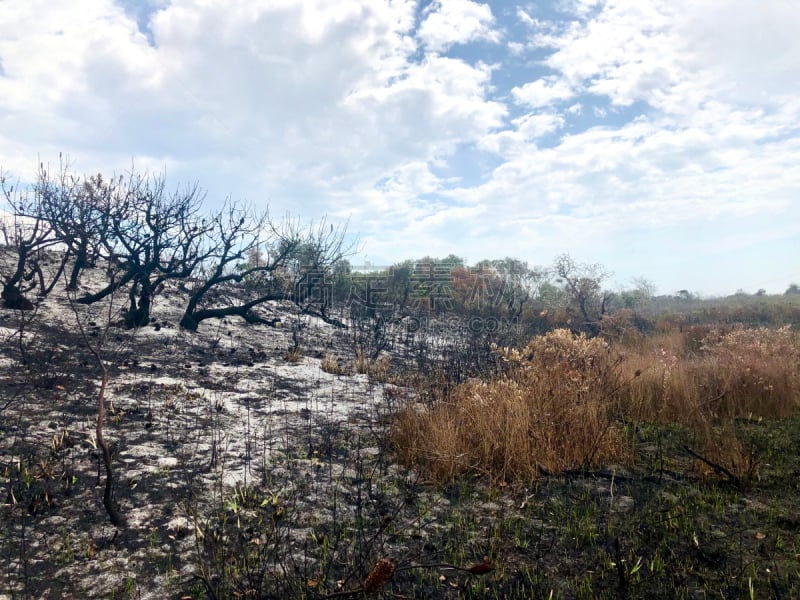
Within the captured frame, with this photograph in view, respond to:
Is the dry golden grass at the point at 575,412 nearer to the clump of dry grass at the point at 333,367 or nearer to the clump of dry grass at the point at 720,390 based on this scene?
the clump of dry grass at the point at 720,390

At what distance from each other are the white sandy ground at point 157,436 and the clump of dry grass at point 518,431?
2.70ft

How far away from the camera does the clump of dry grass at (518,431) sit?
14.8 ft

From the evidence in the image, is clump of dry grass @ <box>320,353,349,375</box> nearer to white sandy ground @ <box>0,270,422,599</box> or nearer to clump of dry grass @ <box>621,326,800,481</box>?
white sandy ground @ <box>0,270,422,599</box>

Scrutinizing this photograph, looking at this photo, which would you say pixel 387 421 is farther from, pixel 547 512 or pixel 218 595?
pixel 218 595

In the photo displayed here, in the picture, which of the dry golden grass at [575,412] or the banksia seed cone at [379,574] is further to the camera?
the dry golden grass at [575,412]

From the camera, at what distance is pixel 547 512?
3771 millimetres

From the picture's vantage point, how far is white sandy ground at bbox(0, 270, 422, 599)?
3.05m

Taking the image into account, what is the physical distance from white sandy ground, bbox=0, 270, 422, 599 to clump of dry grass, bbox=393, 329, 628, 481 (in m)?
0.82

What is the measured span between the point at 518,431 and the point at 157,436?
149 inches

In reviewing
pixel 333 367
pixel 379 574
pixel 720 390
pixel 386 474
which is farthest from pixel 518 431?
pixel 333 367

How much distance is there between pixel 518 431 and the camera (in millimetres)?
4562

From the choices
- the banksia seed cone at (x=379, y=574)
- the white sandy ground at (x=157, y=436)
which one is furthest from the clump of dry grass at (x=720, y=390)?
the banksia seed cone at (x=379, y=574)

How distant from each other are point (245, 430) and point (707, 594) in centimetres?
464

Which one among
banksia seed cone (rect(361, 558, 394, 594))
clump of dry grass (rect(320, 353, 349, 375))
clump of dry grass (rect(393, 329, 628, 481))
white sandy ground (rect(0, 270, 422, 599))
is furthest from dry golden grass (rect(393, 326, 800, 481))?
clump of dry grass (rect(320, 353, 349, 375))
